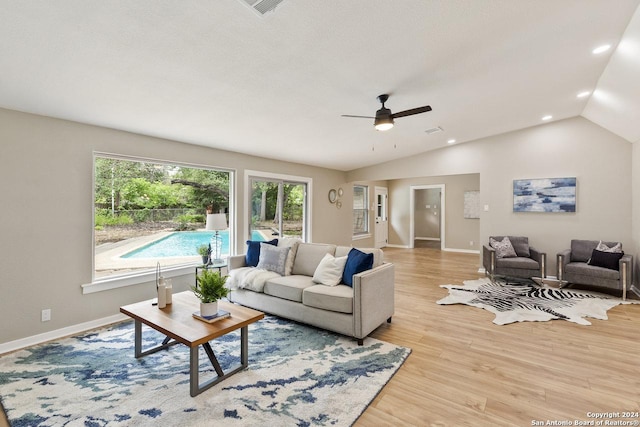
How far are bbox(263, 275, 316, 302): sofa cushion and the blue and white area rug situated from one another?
442 mm

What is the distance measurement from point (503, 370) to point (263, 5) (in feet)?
10.8

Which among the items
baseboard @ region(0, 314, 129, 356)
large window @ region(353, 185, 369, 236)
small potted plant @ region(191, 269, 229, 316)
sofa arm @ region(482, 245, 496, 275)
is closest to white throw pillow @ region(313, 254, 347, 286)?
small potted plant @ region(191, 269, 229, 316)

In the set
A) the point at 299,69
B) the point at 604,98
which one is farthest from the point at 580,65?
the point at 299,69

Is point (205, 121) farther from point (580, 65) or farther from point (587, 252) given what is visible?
point (587, 252)

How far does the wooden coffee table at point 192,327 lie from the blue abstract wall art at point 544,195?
556 cm

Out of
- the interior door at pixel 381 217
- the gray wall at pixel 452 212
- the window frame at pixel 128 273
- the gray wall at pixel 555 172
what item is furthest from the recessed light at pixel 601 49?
the interior door at pixel 381 217

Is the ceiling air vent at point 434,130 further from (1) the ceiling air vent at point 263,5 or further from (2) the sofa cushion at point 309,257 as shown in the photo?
(1) the ceiling air vent at point 263,5

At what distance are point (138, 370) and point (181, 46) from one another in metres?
2.63

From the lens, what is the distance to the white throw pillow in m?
3.33

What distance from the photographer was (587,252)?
16.2ft

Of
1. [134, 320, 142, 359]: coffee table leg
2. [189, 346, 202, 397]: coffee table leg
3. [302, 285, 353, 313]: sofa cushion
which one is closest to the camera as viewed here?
[189, 346, 202, 397]: coffee table leg

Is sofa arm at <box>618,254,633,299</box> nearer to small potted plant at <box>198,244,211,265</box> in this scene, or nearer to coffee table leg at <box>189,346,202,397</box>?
coffee table leg at <box>189,346,202,397</box>

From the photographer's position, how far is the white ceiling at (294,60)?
1.95 m

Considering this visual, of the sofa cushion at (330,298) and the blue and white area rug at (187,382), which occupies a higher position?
the sofa cushion at (330,298)
